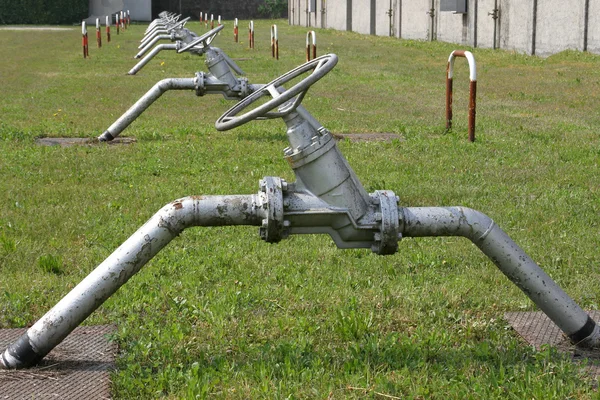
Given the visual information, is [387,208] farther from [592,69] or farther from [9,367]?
[592,69]

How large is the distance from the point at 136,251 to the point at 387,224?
92 centimetres

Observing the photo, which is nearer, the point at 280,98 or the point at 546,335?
the point at 280,98

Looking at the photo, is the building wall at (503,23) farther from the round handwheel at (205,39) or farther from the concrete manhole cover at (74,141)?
the concrete manhole cover at (74,141)

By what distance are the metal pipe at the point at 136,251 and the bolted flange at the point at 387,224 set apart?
438 millimetres

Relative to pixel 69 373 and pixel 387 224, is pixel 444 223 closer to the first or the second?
pixel 387 224

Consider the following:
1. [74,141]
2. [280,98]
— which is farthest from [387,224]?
[74,141]

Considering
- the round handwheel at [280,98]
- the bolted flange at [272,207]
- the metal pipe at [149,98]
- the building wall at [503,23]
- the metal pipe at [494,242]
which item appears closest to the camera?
the round handwheel at [280,98]

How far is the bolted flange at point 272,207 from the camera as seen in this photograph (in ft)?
11.3

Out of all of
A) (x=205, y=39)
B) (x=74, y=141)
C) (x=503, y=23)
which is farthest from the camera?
(x=503, y=23)

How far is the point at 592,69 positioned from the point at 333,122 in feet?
29.3

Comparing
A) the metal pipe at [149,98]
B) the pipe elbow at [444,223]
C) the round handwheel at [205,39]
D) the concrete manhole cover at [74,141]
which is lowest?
the concrete manhole cover at [74,141]

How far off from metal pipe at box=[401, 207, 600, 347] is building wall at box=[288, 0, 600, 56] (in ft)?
59.4

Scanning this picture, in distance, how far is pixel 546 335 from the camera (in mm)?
3893

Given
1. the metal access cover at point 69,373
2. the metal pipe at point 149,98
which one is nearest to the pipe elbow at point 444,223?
the metal access cover at point 69,373
